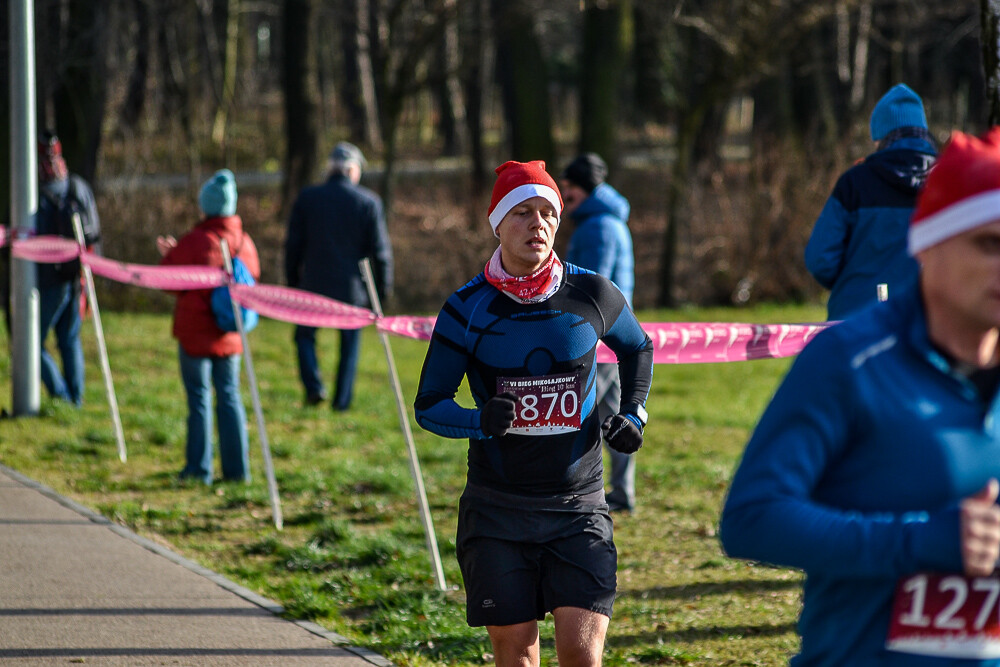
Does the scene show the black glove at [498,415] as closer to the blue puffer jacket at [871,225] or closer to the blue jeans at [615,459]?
the blue puffer jacket at [871,225]

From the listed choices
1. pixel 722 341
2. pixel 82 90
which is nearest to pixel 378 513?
pixel 722 341

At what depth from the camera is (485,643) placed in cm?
539

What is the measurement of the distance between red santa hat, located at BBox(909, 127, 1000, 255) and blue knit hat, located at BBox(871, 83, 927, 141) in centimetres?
392

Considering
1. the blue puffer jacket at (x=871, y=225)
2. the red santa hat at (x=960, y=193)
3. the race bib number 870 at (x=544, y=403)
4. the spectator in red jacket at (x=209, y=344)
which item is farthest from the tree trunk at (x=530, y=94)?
the red santa hat at (x=960, y=193)

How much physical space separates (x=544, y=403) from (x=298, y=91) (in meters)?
20.8

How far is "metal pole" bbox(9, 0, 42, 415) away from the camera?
A: 33.3ft

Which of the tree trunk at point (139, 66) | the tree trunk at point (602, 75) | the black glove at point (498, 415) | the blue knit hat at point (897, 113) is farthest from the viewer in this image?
the tree trunk at point (139, 66)

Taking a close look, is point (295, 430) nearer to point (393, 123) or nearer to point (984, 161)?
point (984, 161)

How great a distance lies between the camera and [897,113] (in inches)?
230

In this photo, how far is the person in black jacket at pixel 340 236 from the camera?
10922 mm

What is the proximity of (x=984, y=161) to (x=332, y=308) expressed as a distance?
5674 mm

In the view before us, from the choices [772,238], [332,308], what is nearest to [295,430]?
[332,308]

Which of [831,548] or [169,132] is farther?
[169,132]

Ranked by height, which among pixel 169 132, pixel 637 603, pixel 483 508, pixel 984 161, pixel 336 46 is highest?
pixel 336 46
